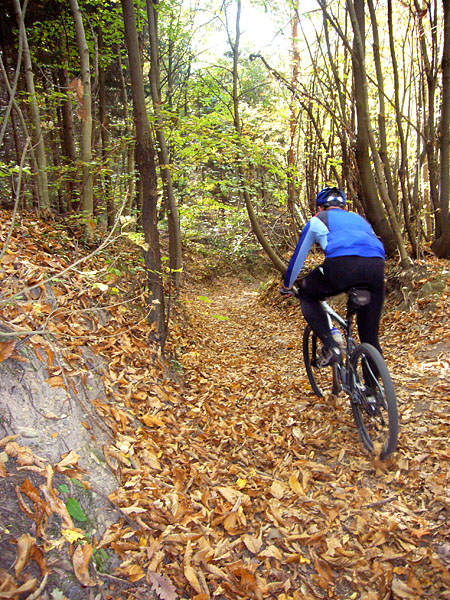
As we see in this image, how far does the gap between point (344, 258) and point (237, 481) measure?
2.06 m

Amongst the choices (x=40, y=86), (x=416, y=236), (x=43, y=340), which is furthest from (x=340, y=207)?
(x=40, y=86)

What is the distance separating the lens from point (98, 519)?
220 cm

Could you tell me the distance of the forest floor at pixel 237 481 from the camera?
2064 millimetres

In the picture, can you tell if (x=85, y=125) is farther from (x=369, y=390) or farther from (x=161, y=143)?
(x=369, y=390)

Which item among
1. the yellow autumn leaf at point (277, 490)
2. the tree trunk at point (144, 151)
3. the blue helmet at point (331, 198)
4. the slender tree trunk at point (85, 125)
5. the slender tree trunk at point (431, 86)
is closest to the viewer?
the yellow autumn leaf at point (277, 490)

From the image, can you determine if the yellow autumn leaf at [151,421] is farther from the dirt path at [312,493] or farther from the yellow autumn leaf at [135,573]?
the yellow autumn leaf at [135,573]

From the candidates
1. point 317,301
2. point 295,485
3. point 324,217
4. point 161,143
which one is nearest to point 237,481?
point 295,485

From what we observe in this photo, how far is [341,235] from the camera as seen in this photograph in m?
3.43

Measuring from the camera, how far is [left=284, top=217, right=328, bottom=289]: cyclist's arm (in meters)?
3.58

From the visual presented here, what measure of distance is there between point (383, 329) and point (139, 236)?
4.13 metres

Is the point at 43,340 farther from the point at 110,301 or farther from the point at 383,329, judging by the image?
the point at 383,329

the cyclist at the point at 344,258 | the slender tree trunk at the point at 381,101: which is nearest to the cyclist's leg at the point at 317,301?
Answer: the cyclist at the point at 344,258

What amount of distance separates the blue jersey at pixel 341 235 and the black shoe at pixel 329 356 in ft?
3.34

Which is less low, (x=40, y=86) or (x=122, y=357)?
(x=40, y=86)
